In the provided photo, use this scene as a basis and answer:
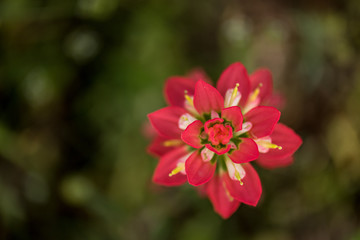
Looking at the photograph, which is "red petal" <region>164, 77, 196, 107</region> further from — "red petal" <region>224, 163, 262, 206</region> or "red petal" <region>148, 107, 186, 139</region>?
"red petal" <region>224, 163, 262, 206</region>

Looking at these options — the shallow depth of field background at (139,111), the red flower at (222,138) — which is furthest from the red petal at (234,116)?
the shallow depth of field background at (139,111)

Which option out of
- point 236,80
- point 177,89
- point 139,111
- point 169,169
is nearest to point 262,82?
point 236,80

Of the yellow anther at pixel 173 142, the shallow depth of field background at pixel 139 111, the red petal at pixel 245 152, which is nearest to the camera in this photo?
the red petal at pixel 245 152

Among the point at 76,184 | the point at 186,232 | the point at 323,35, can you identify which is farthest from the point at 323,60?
the point at 76,184

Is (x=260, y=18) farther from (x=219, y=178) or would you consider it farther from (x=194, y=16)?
(x=219, y=178)

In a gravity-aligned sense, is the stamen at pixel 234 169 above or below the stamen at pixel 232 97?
below

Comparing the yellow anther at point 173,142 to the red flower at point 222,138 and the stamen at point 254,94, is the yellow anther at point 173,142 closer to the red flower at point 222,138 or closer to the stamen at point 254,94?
the red flower at point 222,138
